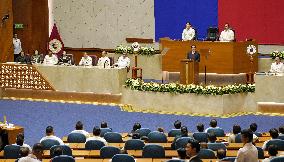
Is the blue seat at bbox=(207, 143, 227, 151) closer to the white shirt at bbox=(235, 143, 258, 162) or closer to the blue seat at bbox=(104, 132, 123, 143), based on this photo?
the blue seat at bbox=(104, 132, 123, 143)

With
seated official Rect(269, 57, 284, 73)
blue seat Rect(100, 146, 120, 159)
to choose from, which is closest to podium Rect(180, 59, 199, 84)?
seated official Rect(269, 57, 284, 73)

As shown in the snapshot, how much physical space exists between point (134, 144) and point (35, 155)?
3.84m

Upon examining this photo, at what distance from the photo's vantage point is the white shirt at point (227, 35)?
2873 centimetres

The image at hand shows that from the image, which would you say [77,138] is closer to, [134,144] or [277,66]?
[134,144]

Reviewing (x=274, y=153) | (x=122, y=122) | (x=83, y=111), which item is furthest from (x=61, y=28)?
(x=274, y=153)

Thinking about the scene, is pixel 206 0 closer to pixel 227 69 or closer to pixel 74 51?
pixel 227 69

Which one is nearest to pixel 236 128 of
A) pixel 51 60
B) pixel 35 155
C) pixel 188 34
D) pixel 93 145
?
pixel 93 145

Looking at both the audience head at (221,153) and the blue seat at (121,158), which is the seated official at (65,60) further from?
the audience head at (221,153)

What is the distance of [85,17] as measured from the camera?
34344 millimetres

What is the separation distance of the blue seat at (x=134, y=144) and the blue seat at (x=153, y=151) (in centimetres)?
94

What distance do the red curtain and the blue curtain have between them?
44cm

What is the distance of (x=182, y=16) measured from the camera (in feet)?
105

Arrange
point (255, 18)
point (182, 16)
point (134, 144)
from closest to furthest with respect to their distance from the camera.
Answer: point (134, 144) → point (255, 18) → point (182, 16)

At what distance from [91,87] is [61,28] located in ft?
24.8
